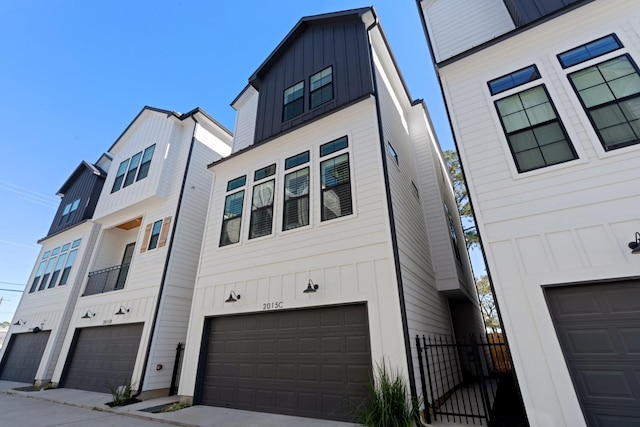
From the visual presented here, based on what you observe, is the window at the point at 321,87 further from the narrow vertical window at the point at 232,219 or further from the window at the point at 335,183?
the narrow vertical window at the point at 232,219

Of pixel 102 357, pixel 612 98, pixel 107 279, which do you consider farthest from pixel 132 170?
pixel 612 98

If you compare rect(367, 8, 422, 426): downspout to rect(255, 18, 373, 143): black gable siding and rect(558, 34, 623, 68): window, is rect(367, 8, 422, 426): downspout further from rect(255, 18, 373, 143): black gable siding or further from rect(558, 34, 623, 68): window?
rect(558, 34, 623, 68): window

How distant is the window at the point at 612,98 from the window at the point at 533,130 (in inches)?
18.8

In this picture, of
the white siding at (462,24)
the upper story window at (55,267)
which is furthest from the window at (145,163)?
the white siding at (462,24)

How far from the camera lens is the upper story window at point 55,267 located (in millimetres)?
14297

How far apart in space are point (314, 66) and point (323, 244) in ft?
21.6

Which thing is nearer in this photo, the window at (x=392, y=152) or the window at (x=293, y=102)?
the window at (x=392, y=152)

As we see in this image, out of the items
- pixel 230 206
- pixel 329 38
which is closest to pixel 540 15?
pixel 329 38

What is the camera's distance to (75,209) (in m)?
16.3

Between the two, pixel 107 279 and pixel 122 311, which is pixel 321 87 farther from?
pixel 107 279

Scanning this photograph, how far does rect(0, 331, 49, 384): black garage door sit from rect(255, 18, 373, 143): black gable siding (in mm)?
14948

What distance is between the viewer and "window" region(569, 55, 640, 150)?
4.60 metres

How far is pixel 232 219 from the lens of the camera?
920 centimetres

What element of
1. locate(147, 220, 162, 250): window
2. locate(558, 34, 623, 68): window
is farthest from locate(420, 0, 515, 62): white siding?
locate(147, 220, 162, 250): window
